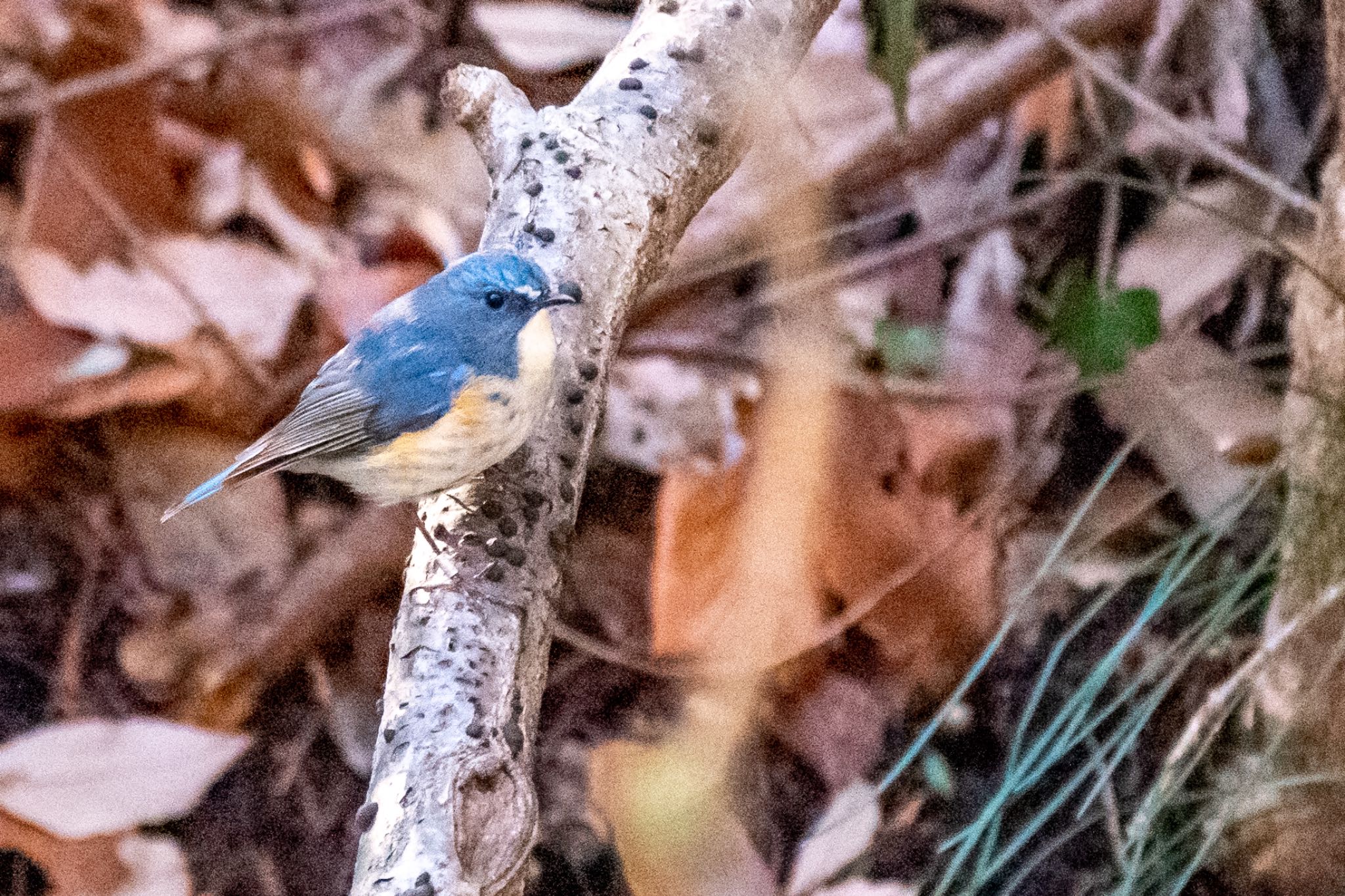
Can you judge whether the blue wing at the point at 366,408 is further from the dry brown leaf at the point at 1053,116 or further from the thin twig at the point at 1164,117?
the dry brown leaf at the point at 1053,116

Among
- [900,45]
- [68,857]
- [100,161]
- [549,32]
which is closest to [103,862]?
[68,857]

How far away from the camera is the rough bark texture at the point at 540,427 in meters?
0.94

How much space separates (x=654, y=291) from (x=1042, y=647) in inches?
38.7

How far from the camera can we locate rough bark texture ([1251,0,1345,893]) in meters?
1.54

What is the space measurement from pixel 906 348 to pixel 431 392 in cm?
116

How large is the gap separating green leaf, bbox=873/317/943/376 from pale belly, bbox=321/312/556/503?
44.0 inches

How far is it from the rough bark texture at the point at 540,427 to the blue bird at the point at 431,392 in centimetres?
3

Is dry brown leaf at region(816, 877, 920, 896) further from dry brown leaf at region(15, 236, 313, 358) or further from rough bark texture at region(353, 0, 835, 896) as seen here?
dry brown leaf at region(15, 236, 313, 358)

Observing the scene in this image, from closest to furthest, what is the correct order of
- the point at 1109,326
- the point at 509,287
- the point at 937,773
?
the point at 509,287
the point at 1109,326
the point at 937,773

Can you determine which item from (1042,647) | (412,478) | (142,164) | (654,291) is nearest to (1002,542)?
(1042,647)

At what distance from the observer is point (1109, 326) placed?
1972 millimetres

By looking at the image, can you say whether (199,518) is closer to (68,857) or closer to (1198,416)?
(68,857)

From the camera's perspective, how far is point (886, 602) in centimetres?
213

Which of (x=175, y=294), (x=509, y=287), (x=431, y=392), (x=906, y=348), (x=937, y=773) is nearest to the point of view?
(x=509, y=287)
